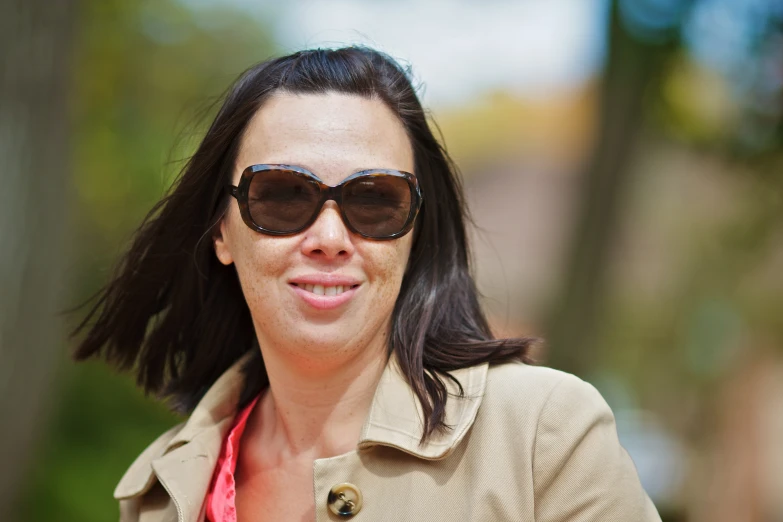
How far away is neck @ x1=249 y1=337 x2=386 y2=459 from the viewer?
253cm

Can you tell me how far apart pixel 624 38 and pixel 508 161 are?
13.0 metres

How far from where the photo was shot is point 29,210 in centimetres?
498

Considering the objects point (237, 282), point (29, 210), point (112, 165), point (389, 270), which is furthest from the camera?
point (112, 165)

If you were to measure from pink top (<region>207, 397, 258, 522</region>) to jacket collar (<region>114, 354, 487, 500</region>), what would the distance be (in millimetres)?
37

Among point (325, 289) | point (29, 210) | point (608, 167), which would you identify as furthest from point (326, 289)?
point (608, 167)

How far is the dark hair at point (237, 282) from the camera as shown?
8.28 ft

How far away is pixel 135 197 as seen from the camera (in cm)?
1141

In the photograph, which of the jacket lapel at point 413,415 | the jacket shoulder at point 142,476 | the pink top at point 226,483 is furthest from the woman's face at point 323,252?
the jacket shoulder at point 142,476

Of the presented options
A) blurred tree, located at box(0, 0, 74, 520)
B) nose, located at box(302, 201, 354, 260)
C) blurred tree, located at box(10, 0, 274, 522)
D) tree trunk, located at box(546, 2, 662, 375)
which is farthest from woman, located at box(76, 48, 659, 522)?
tree trunk, located at box(546, 2, 662, 375)

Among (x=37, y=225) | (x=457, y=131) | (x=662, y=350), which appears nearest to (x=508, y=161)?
(x=457, y=131)

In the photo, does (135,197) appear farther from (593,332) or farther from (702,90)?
(702,90)

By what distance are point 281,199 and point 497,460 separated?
0.87m

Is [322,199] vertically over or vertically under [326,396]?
over

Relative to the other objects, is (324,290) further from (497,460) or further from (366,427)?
(497,460)
